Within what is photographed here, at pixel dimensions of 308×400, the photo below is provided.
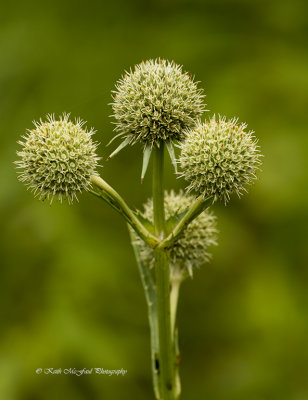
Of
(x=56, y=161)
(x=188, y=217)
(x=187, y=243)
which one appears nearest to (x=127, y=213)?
(x=188, y=217)

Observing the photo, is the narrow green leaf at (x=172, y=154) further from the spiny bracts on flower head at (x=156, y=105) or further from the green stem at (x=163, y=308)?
the green stem at (x=163, y=308)

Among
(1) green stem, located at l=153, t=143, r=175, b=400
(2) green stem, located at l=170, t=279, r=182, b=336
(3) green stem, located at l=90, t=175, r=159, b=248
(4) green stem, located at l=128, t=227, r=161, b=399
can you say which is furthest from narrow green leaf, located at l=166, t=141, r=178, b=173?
(2) green stem, located at l=170, t=279, r=182, b=336

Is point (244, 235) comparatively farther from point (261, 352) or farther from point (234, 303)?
point (261, 352)

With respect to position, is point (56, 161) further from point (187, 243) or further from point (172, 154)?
point (187, 243)

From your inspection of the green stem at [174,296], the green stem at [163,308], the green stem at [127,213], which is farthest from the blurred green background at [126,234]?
the green stem at [127,213]

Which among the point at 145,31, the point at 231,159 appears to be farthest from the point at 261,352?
the point at 145,31

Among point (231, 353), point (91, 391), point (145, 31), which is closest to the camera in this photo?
point (91, 391)
